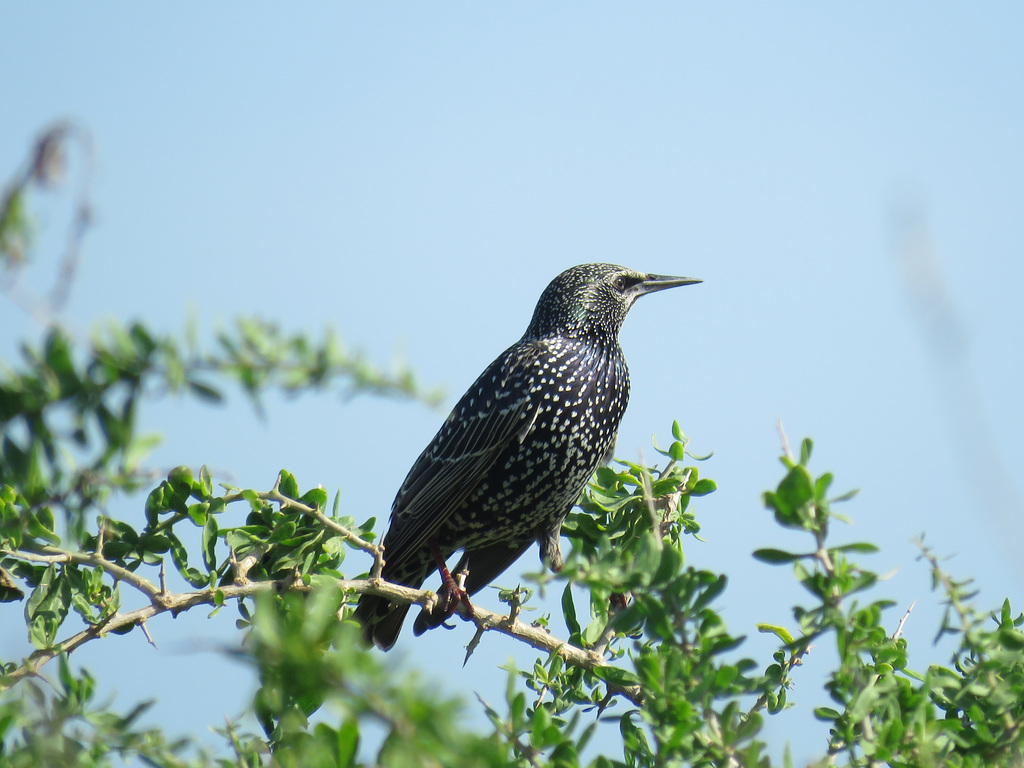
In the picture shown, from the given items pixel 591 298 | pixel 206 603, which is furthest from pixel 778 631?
pixel 591 298

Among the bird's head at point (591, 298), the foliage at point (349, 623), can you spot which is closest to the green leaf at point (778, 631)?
the foliage at point (349, 623)

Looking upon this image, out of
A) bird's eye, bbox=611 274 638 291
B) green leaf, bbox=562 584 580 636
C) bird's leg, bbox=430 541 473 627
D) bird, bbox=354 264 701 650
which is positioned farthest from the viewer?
bird's eye, bbox=611 274 638 291

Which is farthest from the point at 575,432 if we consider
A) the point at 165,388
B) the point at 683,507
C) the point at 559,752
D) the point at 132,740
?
the point at 165,388

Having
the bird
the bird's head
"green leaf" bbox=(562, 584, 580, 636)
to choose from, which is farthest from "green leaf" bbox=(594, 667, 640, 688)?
the bird's head

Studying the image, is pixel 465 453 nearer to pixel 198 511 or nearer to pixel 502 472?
pixel 502 472

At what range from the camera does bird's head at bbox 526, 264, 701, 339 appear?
17.0 feet

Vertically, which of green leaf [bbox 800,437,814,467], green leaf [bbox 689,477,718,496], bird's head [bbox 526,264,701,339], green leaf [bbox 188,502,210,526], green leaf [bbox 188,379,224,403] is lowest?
green leaf [bbox 188,502,210,526]

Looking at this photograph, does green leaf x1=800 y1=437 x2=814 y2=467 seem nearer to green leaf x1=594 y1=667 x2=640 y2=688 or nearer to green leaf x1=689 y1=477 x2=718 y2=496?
green leaf x1=594 y1=667 x2=640 y2=688

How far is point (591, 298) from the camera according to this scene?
5.30 m

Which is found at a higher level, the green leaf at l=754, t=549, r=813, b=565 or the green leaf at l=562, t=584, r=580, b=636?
the green leaf at l=754, t=549, r=813, b=565

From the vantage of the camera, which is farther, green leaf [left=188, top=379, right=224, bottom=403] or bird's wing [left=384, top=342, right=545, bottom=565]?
bird's wing [left=384, top=342, right=545, bottom=565]

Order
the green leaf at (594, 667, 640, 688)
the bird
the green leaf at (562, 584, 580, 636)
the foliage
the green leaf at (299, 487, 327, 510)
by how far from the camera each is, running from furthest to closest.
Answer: the bird → the green leaf at (562, 584, 580, 636) → the green leaf at (299, 487, 327, 510) → the green leaf at (594, 667, 640, 688) → the foliage

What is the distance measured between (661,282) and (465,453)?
1.76 metres

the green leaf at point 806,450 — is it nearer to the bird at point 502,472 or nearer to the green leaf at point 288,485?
the green leaf at point 288,485
